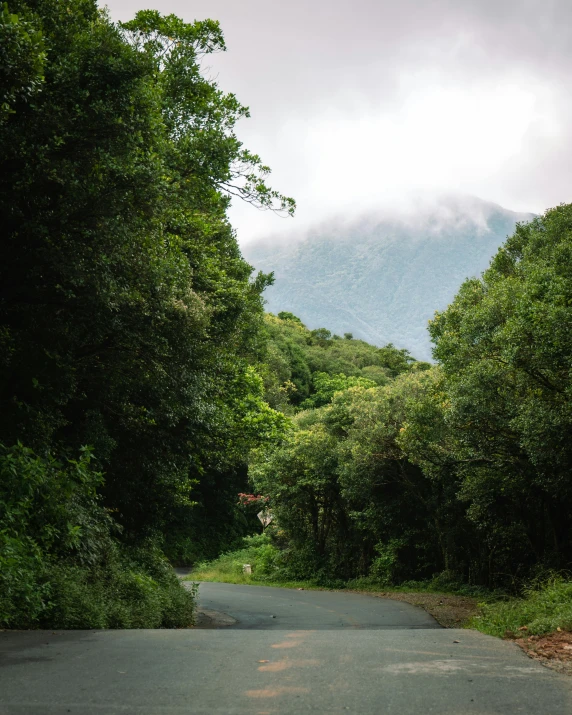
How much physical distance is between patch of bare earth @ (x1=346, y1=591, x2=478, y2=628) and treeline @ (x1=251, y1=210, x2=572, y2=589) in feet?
4.60

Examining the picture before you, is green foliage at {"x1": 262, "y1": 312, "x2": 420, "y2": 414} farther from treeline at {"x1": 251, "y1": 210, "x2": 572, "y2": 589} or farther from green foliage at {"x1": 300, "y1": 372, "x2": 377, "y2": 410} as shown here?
treeline at {"x1": 251, "y1": 210, "x2": 572, "y2": 589}

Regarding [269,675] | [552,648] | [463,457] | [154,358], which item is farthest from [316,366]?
[269,675]

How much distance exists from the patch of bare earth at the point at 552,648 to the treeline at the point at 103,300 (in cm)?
517

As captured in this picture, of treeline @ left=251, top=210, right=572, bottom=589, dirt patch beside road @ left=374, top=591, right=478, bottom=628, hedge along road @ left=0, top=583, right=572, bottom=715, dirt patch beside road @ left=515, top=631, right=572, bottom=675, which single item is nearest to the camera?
hedge along road @ left=0, top=583, right=572, bottom=715

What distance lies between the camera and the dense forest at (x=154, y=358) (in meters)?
8.30

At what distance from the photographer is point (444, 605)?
57.4ft

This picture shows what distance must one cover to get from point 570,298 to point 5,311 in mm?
10194

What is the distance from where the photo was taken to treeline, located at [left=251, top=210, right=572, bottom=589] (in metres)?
13.5

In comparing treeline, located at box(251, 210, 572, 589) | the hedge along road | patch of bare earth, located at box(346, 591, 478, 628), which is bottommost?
patch of bare earth, located at box(346, 591, 478, 628)

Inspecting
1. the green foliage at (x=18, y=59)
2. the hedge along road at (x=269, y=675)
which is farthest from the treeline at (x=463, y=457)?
the green foliage at (x=18, y=59)

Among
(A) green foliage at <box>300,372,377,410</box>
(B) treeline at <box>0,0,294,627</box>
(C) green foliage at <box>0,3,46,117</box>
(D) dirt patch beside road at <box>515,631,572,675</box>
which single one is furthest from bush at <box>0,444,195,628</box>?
(A) green foliage at <box>300,372,377,410</box>

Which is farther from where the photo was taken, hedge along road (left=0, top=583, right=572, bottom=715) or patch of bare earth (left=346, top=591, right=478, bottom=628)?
patch of bare earth (left=346, top=591, right=478, bottom=628)

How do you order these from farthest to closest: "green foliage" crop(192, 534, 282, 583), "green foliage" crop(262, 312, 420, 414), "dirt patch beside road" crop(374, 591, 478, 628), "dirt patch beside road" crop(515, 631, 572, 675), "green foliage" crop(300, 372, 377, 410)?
"green foliage" crop(300, 372, 377, 410) < "green foliage" crop(262, 312, 420, 414) < "green foliage" crop(192, 534, 282, 583) < "dirt patch beside road" crop(374, 591, 478, 628) < "dirt patch beside road" crop(515, 631, 572, 675)

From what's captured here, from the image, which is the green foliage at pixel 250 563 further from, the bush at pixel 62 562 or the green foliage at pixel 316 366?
the bush at pixel 62 562
